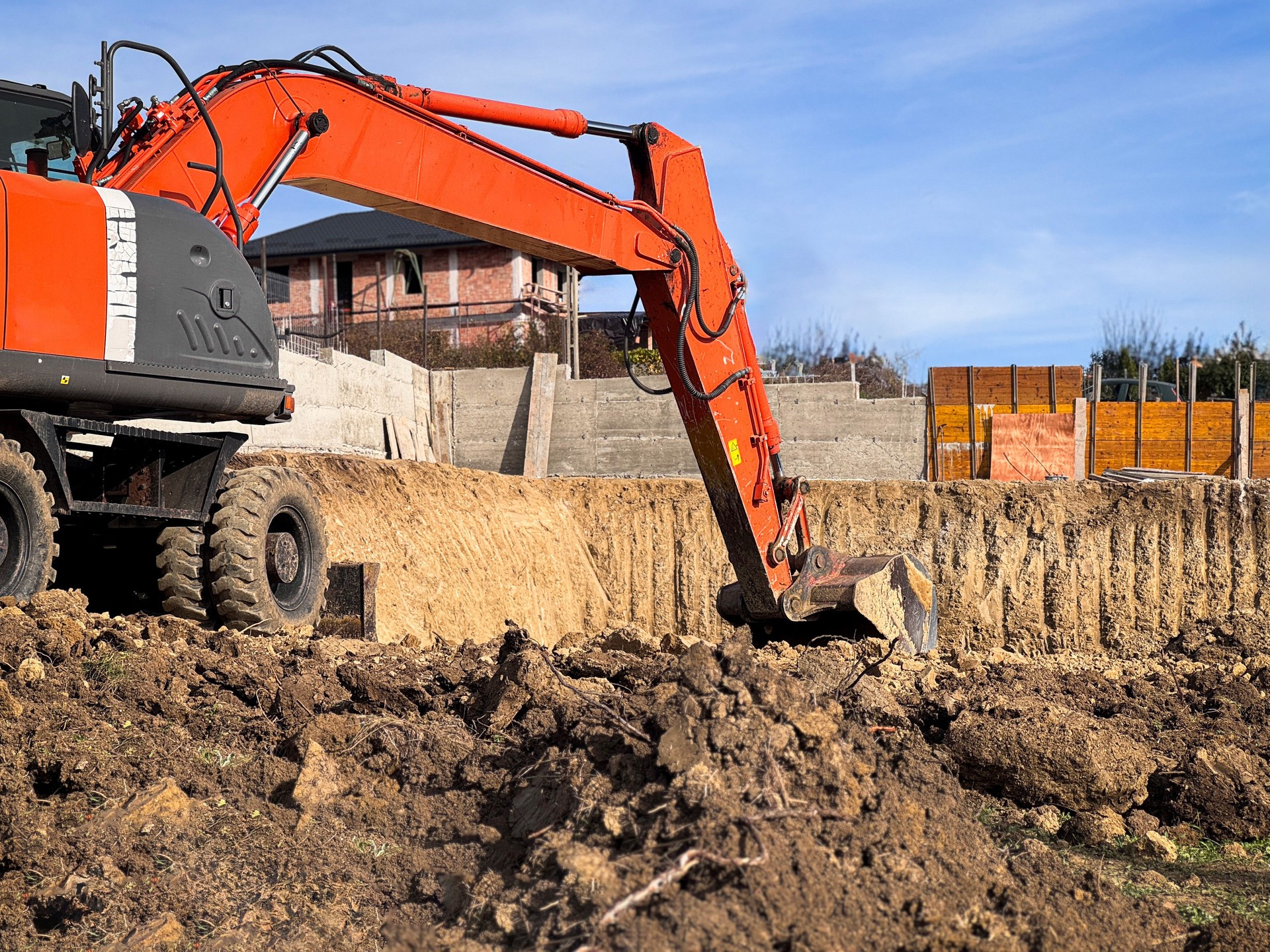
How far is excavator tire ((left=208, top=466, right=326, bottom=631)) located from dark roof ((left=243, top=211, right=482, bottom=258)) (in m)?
28.3

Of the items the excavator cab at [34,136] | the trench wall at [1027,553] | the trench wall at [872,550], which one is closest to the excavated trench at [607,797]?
the excavator cab at [34,136]

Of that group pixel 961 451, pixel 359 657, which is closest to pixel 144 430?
pixel 359 657

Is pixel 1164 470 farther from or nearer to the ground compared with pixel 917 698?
farther from the ground

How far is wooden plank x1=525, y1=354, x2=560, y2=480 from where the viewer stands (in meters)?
19.9

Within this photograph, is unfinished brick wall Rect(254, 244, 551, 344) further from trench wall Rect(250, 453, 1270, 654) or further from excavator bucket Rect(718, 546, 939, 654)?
excavator bucket Rect(718, 546, 939, 654)

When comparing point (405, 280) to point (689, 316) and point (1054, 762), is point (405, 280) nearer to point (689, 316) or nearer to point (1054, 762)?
point (689, 316)

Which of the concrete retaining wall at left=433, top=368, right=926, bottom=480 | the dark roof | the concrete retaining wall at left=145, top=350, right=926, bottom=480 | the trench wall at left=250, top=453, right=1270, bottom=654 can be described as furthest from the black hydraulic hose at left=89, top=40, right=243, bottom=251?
the dark roof

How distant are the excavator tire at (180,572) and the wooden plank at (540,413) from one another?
12.4 metres

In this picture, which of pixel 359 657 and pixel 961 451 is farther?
pixel 961 451

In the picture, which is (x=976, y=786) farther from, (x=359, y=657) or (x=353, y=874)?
(x=359, y=657)

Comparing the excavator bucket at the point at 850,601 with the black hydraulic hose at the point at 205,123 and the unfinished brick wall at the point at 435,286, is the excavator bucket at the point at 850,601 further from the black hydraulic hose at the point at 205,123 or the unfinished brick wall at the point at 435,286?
the unfinished brick wall at the point at 435,286

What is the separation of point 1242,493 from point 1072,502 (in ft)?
6.59

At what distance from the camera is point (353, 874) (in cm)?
397

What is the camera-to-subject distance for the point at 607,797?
12.1 ft
